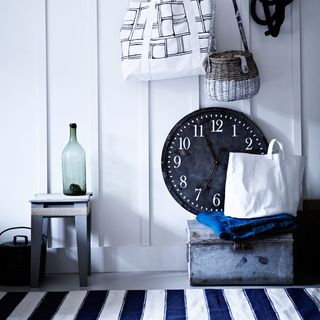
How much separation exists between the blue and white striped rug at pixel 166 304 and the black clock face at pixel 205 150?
26.7 inches

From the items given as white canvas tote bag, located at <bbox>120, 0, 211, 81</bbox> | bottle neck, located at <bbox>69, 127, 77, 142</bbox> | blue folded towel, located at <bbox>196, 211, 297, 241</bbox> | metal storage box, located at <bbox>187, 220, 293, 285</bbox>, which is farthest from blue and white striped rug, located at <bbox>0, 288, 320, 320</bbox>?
white canvas tote bag, located at <bbox>120, 0, 211, 81</bbox>

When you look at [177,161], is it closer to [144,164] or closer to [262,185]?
[144,164]

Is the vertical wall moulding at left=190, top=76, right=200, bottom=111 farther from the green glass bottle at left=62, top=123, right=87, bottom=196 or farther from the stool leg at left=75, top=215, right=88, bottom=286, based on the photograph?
the stool leg at left=75, top=215, right=88, bottom=286

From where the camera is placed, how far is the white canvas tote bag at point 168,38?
337cm

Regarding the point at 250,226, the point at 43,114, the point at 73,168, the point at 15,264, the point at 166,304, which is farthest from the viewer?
the point at 43,114

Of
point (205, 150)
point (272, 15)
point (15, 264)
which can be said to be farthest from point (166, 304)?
point (272, 15)

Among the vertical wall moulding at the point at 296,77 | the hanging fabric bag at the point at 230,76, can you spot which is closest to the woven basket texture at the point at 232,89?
the hanging fabric bag at the point at 230,76

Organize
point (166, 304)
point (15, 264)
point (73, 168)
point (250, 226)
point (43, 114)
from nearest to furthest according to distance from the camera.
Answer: point (166, 304) < point (250, 226) < point (15, 264) < point (73, 168) < point (43, 114)

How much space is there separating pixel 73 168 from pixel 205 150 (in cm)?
85

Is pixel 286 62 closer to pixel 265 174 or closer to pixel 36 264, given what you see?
pixel 265 174

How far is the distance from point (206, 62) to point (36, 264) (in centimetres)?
156

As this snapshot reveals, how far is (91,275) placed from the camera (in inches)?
141

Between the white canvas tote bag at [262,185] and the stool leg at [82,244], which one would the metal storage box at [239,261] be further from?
the stool leg at [82,244]

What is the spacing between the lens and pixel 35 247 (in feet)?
10.7
